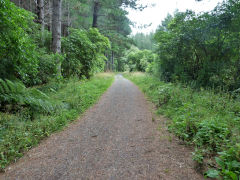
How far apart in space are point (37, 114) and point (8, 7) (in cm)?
325

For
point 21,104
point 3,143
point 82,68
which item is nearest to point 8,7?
point 21,104

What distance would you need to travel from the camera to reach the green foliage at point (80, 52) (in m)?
9.70

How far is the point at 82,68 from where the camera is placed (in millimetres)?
11359

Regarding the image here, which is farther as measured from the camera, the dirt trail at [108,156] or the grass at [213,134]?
the dirt trail at [108,156]

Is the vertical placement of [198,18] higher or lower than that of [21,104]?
higher

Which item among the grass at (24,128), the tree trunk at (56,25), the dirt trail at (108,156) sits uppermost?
the tree trunk at (56,25)

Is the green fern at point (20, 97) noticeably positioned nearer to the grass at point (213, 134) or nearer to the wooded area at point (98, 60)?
the wooded area at point (98, 60)

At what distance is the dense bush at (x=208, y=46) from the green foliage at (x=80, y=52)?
5585 mm

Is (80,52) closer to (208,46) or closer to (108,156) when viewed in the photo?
(208,46)

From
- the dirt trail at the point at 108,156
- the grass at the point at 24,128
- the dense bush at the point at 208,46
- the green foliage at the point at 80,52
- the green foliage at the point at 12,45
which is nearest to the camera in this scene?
the dirt trail at the point at 108,156

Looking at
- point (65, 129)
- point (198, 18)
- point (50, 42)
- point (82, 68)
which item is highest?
point (198, 18)

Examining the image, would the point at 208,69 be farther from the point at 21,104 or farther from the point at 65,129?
the point at 21,104

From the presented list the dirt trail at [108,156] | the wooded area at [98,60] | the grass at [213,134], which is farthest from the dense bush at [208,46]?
the dirt trail at [108,156]

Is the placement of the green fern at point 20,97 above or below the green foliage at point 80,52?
below
